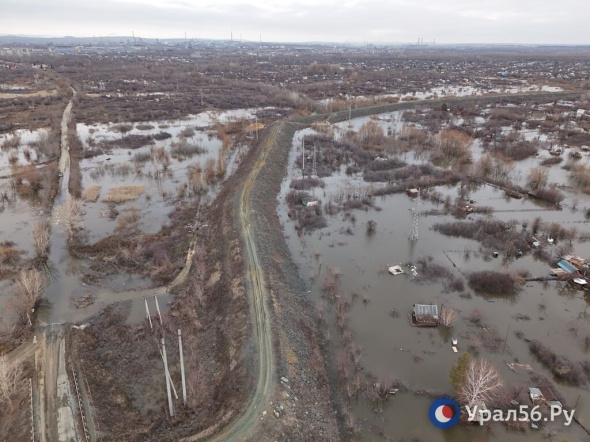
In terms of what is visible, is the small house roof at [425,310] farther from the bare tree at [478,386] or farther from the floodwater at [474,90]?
the floodwater at [474,90]

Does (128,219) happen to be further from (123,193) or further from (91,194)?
(91,194)

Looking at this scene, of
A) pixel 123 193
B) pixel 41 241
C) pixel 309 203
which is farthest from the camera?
pixel 123 193

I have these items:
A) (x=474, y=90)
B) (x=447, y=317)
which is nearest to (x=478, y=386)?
(x=447, y=317)

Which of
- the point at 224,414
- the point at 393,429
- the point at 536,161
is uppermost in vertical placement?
the point at 536,161

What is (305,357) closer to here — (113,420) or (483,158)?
(113,420)

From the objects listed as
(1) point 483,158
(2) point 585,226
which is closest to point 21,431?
(2) point 585,226

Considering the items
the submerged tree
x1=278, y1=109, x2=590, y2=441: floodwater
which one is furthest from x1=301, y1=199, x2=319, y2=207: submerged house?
the submerged tree

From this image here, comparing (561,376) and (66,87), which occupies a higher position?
(66,87)
